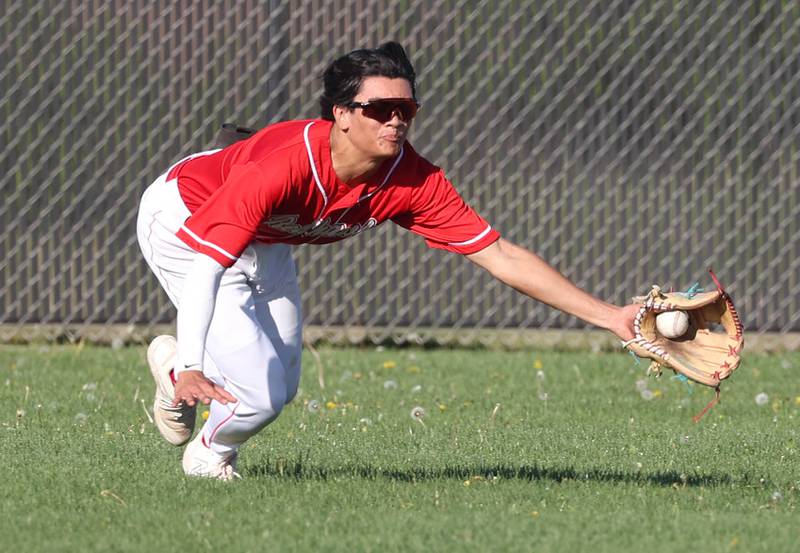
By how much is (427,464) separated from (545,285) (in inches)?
40.6

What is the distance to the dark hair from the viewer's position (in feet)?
16.4

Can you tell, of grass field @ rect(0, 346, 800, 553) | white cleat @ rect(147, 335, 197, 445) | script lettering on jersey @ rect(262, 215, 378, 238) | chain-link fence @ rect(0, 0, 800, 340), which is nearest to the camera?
grass field @ rect(0, 346, 800, 553)

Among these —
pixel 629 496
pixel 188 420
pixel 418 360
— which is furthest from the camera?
pixel 418 360

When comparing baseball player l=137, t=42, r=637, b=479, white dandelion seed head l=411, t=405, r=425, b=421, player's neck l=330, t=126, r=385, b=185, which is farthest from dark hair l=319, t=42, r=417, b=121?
white dandelion seed head l=411, t=405, r=425, b=421

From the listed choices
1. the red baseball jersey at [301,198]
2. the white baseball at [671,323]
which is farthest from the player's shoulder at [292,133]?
the white baseball at [671,323]

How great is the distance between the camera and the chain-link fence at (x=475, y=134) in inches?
363

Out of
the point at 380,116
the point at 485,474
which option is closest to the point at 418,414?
the point at 485,474

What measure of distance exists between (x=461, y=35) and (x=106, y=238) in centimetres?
260

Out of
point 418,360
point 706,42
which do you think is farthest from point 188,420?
point 706,42

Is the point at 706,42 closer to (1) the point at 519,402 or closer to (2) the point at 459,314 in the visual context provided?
(2) the point at 459,314

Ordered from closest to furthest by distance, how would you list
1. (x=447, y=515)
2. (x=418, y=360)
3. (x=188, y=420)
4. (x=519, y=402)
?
(x=447, y=515), (x=188, y=420), (x=519, y=402), (x=418, y=360)

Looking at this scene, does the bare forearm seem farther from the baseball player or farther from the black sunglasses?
the black sunglasses

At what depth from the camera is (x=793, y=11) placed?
9.20 metres

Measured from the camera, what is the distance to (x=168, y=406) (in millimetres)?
5723
